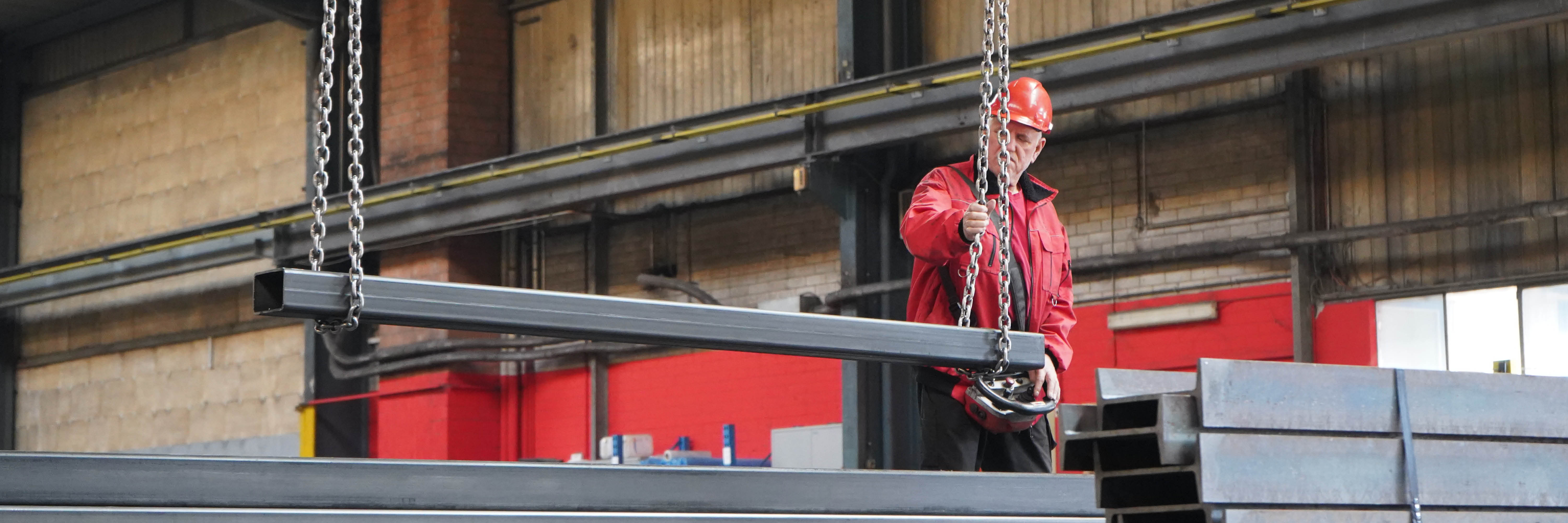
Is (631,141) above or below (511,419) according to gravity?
above

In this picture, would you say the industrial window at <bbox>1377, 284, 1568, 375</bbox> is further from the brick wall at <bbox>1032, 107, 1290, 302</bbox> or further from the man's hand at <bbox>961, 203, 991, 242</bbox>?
the man's hand at <bbox>961, 203, 991, 242</bbox>

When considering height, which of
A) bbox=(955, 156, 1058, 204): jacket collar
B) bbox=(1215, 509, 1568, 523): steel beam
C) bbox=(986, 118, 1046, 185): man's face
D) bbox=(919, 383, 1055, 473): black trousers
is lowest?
bbox=(1215, 509, 1568, 523): steel beam

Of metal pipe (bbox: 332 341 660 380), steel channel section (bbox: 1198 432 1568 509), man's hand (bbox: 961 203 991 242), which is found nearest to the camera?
steel channel section (bbox: 1198 432 1568 509)

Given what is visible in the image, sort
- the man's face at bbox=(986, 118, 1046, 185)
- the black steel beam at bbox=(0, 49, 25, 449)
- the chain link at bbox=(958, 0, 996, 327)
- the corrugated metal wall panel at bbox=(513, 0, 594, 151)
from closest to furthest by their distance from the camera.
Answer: the chain link at bbox=(958, 0, 996, 327)
the man's face at bbox=(986, 118, 1046, 185)
the corrugated metal wall panel at bbox=(513, 0, 594, 151)
the black steel beam at bbox=(0, 49, 25, 449)

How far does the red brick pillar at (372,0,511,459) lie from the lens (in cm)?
1395

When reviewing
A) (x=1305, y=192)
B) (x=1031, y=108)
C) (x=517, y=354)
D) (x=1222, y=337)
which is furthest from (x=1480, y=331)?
(x=517, y=354)

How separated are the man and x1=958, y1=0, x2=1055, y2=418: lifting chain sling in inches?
4.0

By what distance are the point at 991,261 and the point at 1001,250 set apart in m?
0.56

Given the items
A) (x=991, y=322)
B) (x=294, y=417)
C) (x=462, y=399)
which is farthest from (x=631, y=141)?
(x=991, y=322)

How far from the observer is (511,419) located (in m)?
14.4

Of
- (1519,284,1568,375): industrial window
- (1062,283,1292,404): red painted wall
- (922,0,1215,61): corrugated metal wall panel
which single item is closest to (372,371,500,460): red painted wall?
(922,0,1215,61): corrugated metal wall panel

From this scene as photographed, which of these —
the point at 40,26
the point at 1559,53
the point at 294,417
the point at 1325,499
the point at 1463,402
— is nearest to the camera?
the point at 1325,499

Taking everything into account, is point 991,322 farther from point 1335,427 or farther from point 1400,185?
point 1400,185

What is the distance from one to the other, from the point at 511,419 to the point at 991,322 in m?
10.6
